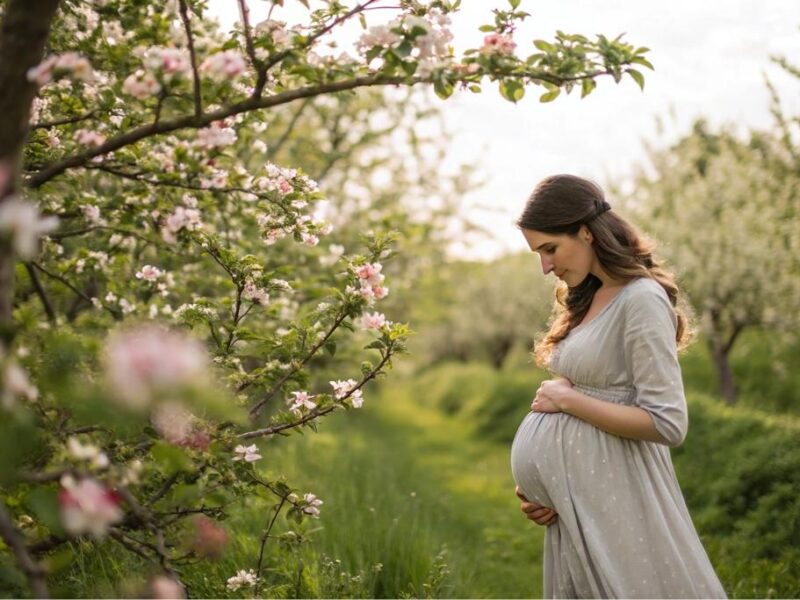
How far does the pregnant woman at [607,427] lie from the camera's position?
2748mm

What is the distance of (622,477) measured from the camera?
112 inches

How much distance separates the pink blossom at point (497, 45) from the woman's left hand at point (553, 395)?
129cm

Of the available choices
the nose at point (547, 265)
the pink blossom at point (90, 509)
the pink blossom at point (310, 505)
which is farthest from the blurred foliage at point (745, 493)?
the pink blossom at point (90, 509)

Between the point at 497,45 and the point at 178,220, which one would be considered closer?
the point at 497,45

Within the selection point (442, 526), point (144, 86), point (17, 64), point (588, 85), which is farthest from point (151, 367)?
point (442, 526)

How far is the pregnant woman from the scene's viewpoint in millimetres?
2748

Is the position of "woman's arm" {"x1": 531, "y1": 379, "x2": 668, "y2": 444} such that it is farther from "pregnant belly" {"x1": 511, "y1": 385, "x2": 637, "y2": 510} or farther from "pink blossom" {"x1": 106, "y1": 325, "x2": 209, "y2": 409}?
"pink blossom" {"x1": 106, "y1": 325, "x2": 209, "y2": 409}

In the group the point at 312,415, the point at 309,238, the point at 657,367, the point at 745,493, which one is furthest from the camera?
the point at 745,493

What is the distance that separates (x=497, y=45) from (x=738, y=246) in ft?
32.7

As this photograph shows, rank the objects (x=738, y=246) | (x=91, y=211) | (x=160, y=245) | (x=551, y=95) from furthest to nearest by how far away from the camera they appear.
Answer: (x=738, y=246)
(x=160, y=245)
(x=91, y=211)
(x=551, y=95)

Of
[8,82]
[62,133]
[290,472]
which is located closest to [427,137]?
[290,472]

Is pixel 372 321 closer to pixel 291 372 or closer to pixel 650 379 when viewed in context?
pixel 291 372

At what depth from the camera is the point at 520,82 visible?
2502 mm

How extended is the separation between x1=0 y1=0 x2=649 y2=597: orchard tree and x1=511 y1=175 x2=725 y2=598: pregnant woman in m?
0.68
